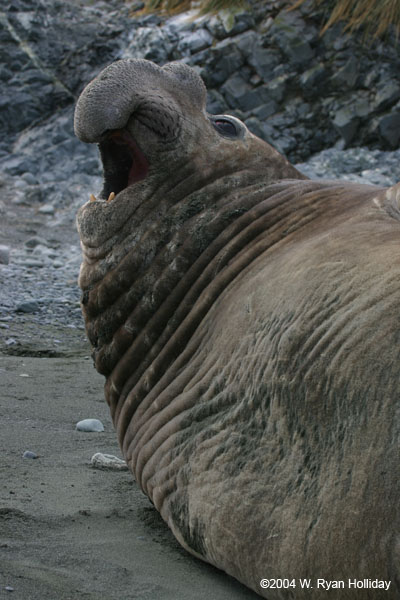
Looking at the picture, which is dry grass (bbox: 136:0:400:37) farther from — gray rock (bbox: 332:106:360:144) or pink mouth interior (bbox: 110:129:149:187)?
pink mouth interior (bbox: 110:129:149:187)

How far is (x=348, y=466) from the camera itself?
2.05 m

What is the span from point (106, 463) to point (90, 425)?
624mm

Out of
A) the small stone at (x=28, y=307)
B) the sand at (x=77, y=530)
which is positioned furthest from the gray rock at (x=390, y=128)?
the sand at (x=77, y=530)

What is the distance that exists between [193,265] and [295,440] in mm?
987

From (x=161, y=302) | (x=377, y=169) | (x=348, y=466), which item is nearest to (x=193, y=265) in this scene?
(x=161, y=302)

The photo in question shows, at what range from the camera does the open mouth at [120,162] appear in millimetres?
3381

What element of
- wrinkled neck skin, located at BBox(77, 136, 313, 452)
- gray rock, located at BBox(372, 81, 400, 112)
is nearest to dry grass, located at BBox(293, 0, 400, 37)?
gray rock, located at BBox(372, 81, 400, 112)

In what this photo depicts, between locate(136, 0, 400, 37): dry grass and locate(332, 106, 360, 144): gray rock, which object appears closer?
locate(332, 106, 360, 144): gray rock

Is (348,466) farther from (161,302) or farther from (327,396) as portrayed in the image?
(161,302)

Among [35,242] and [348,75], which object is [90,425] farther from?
[348,75]

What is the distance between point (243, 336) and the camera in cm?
261

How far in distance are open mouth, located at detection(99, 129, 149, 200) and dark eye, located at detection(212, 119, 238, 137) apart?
328 millimetres

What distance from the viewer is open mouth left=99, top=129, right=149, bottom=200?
338 centimetres

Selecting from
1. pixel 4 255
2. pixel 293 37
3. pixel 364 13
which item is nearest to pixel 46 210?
pixel 4 255
